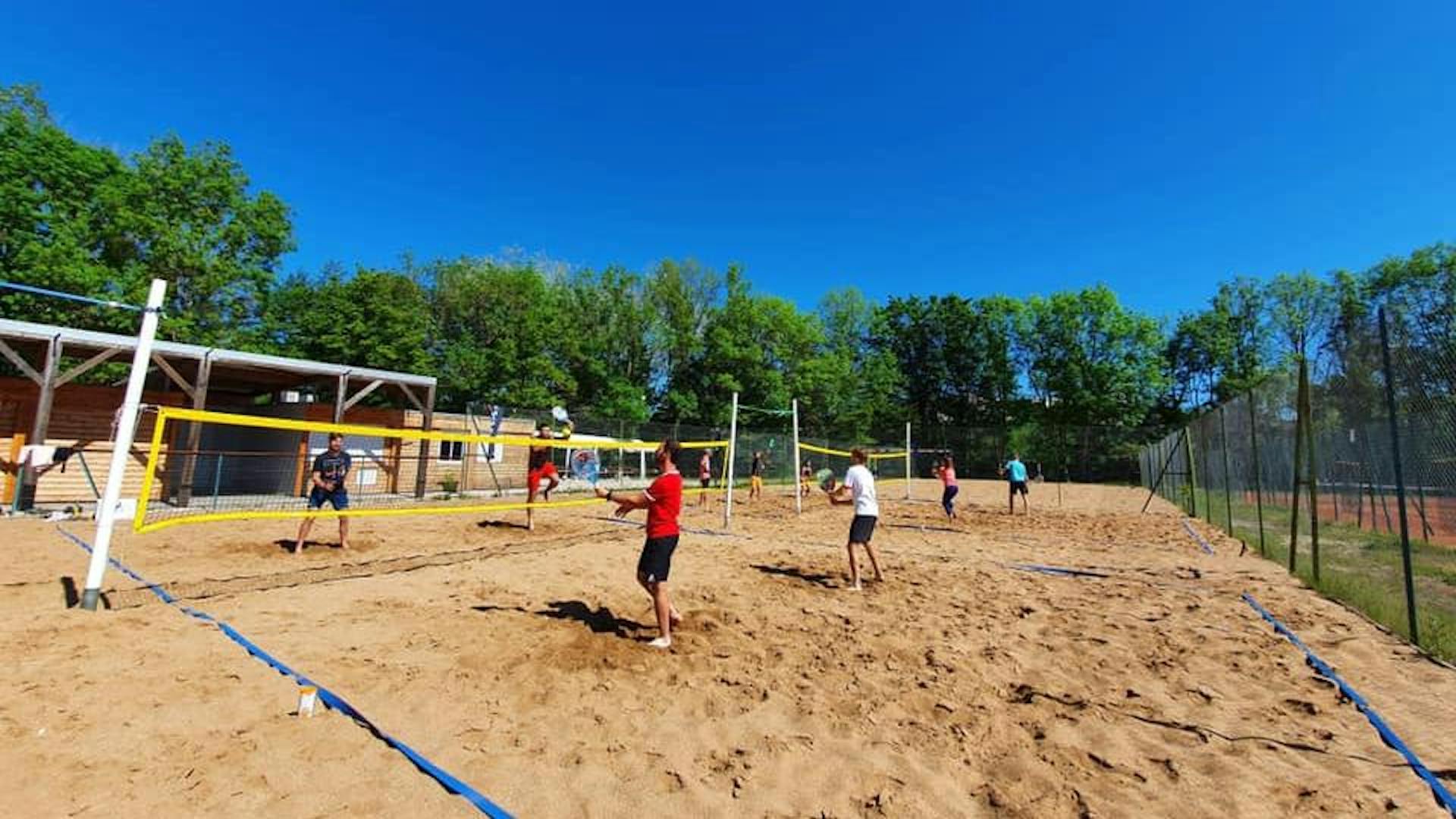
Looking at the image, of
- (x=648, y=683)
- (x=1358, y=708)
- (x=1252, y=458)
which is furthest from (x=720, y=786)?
(x=1252, y=458)

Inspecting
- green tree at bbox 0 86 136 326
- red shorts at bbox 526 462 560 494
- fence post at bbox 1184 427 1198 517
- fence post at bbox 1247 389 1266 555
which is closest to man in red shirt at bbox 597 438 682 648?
red shorts at bbox 526 462 560 494

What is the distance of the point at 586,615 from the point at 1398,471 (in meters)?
6.73

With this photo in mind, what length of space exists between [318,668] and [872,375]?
4495 centimetres

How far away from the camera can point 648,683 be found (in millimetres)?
4125

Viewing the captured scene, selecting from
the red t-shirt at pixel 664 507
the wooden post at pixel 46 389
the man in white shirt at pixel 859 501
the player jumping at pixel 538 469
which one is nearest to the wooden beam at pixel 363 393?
the wooden post at pixel 46 389

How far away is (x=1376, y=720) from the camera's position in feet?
11.9

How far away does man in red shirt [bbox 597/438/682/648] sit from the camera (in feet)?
16.0

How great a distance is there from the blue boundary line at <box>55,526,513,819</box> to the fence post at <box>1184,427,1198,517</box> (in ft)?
59.9

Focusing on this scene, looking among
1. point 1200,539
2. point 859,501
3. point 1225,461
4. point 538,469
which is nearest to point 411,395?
point 538,469

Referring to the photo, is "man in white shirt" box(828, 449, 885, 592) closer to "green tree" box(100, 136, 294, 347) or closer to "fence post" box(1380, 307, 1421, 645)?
"fence post" box(1380, 307, 1421, 645)

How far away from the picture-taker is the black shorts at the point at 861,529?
23.0ft

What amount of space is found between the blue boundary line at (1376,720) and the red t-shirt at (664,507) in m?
4.25

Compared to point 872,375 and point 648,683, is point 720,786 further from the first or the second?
point 872,375

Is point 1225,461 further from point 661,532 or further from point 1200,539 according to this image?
point 661,532
